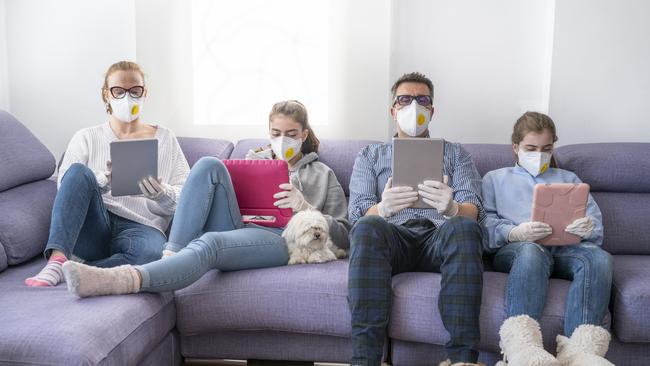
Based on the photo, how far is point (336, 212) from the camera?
8.40 ft

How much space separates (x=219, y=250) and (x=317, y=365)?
0.55 meters

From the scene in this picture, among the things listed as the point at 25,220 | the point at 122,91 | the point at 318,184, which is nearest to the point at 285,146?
the point at 318,184

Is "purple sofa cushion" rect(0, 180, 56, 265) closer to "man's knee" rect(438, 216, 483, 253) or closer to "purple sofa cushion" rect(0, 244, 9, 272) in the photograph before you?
"purple sofa cushion" rect(0, 244, 9, 272)

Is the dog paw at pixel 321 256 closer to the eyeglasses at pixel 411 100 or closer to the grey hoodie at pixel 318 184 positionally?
the grey hoodie at pixel 318 184

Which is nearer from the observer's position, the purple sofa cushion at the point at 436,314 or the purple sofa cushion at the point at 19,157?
the purple sofa cushion at the point at 436,314

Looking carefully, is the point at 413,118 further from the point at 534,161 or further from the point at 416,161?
the point at 534,161

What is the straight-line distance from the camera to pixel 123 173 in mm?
2271

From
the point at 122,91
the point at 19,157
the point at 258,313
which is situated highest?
the point at 122,91

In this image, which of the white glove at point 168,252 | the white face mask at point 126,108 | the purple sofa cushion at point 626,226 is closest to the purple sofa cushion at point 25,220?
the white face mask at point 126,108

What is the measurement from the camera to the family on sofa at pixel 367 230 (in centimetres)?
193

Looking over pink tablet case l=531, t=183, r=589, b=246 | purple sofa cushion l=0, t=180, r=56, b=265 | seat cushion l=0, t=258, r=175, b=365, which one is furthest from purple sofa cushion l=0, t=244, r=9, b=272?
pink tablet case l=531, t=183, r=589, b=246

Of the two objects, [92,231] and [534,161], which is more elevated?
[534,161]

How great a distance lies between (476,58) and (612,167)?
90 cm

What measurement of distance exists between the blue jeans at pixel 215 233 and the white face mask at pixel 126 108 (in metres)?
0.50
